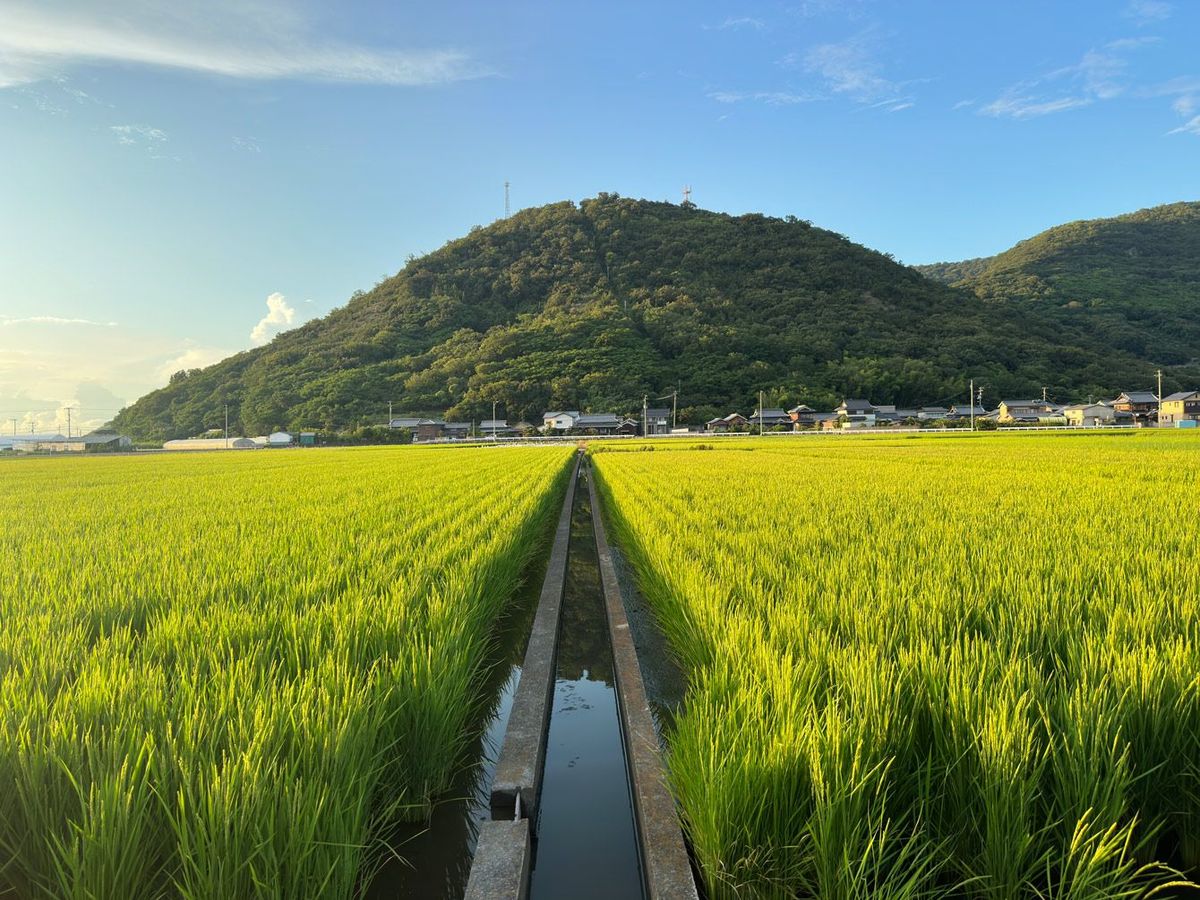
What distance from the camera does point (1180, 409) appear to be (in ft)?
→ 174

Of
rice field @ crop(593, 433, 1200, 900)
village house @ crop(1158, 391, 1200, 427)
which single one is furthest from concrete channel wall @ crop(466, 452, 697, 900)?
village house @ crop(1158, 391, 1200, 427)

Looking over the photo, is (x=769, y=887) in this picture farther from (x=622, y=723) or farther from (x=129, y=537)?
(x=129, y=537)

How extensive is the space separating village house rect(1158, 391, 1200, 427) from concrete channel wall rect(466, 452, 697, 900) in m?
70.7

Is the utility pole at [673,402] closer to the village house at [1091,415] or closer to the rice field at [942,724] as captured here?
the village house at [1091,415]

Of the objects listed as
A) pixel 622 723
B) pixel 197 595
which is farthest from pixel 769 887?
pixel 197 595

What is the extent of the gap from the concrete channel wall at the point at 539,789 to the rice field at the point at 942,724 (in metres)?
0.12

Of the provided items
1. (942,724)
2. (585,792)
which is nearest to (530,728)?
(585,792)

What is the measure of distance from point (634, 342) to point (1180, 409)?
56919mm

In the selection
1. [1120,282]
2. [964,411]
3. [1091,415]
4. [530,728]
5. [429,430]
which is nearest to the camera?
[530,728]

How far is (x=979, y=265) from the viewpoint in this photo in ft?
474

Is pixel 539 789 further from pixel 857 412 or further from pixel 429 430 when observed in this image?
pixel 857 412

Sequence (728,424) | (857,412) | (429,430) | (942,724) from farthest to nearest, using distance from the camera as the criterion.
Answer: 1. (857,412)
2. (728,424)
3. (429,430)
4. (942,724)

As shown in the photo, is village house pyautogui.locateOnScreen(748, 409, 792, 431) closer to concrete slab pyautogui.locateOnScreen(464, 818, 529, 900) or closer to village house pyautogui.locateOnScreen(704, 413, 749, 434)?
village house pyautogui.locateOnScreen(704, 413, 749, 434)

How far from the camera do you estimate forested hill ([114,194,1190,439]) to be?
71.2 metres
